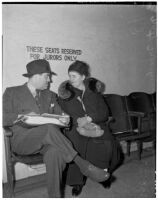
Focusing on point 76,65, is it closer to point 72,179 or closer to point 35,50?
point 35,50

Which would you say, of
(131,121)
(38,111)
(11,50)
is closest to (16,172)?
(38,111)

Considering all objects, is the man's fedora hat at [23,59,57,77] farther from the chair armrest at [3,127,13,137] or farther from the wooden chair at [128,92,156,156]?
the wooden chair at [128,92,156,156]

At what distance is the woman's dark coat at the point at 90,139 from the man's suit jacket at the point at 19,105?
1.15ft

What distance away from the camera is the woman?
10.2 ft

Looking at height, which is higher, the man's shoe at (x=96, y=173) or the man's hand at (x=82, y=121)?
the man's hand at (x=82, y=121)

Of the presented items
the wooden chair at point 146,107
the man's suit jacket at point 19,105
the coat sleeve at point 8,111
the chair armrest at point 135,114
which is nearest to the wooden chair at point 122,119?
the chair armrest at point 135,114

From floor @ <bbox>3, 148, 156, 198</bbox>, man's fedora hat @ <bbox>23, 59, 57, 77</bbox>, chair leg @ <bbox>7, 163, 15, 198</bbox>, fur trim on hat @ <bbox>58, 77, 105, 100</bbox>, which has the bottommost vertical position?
floor @ <bbox>3, 148, 156, 198</bbox>

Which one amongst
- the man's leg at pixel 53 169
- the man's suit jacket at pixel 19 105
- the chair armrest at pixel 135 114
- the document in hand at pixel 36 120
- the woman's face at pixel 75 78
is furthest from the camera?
the chair armrest at pixel 135 114

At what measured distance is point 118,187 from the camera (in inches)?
124

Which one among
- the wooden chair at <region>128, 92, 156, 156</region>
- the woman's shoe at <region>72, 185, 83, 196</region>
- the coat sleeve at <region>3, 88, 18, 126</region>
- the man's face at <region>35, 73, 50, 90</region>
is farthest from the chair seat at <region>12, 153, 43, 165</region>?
the wooden chair at <region>128, 92, 156, 156</region>

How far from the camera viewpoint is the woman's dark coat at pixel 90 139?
10.2 feet

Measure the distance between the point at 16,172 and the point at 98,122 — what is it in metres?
1.46

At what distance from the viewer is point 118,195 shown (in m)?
2.92

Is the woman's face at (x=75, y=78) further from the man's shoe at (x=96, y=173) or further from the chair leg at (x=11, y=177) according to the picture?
the chair leg at (x=11, y=177)
